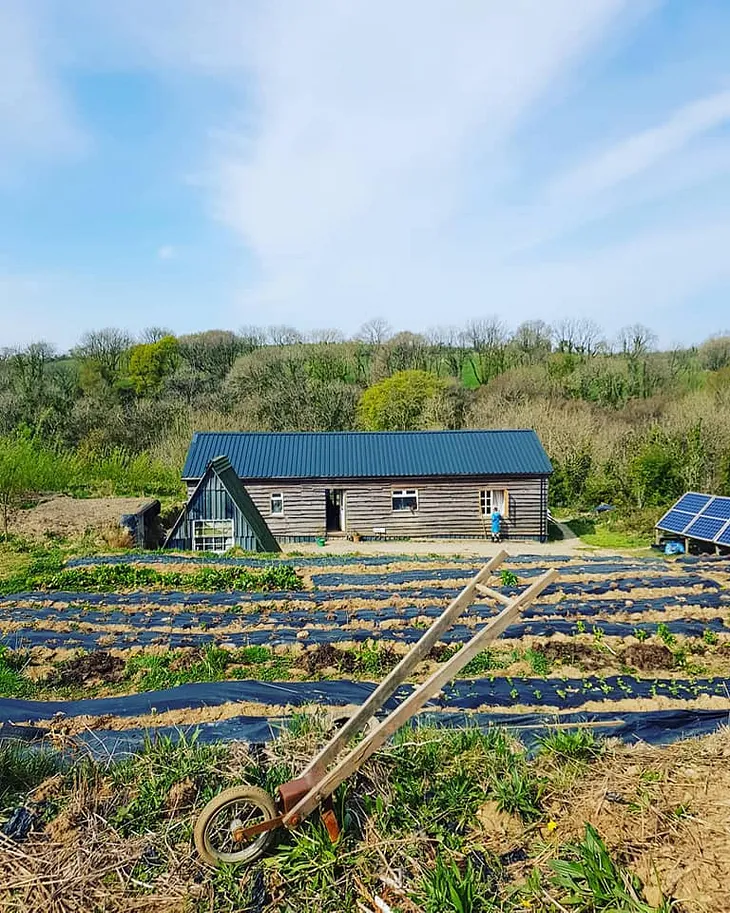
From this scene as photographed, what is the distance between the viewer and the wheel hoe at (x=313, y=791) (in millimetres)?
3447

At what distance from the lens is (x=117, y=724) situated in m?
6.46

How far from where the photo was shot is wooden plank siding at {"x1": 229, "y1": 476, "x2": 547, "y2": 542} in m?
22.8

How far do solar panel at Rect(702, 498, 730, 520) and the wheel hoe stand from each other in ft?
54.2

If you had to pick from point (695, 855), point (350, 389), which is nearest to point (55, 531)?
point (695, 855)

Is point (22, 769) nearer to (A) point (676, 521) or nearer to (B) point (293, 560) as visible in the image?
(B) point (293, 560)

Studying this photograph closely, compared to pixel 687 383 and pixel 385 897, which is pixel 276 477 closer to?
pixel 385 897

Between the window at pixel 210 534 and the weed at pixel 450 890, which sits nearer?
the weed at pixel 450 890

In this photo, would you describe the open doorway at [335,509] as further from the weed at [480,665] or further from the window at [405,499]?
the weed at [480,665]

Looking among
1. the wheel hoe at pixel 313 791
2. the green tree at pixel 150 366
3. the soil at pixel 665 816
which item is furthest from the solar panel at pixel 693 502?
the green tree at pixel 150 366

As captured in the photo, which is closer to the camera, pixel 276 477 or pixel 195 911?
pixel 195 911

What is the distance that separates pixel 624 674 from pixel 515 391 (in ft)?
96.7

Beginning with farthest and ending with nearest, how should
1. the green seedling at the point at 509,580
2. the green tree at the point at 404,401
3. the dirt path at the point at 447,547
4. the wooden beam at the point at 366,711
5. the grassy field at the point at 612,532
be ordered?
the green tree at the point at 404,401 → the grassy field at the point at 612,532 → the dirt path at the point at 447,547 → the green seedling at the point at 509,580 → the wooden beam at the point at 366,711

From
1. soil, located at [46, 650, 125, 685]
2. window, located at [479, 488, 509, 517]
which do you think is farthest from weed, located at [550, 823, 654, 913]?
window, located at [479, 488, 509, 517]

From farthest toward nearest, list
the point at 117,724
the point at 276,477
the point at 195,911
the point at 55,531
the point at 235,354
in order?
the point at 235,354 < the point at 276,477 < the point at 55,531 < the point at 117,724 < the point at 195,911
